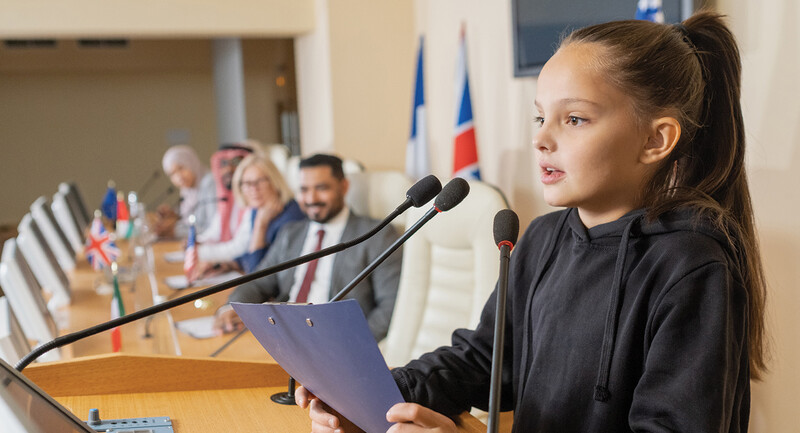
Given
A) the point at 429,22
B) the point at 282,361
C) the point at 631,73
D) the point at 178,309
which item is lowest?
the point at 178,309

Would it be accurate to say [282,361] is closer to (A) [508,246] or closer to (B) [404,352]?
(A) [508,246]

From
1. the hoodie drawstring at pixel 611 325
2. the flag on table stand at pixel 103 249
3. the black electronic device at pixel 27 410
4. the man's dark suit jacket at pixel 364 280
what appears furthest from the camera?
the flag on table stand at pixel 103 249

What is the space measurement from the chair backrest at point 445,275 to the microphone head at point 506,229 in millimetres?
1331

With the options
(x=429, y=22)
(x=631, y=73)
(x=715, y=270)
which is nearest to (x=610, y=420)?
(x=715, y=270)

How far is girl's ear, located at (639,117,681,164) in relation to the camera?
1.13 m

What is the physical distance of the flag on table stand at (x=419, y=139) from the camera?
4.39 m

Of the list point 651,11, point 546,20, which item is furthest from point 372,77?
point 651,11

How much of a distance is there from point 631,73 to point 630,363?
0.41 m

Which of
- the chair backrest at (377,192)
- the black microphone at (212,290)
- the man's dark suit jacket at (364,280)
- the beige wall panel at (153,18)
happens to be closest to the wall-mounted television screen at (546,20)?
the chair backrest at (377,192)

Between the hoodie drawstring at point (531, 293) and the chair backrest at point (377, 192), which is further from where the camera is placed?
the chair backrest at point (377, 192)

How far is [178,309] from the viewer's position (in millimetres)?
2904

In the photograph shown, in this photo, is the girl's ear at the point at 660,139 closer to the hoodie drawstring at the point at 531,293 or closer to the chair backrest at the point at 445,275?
the hoodie drawstring at the point at 531,293

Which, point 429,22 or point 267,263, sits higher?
point 429,22

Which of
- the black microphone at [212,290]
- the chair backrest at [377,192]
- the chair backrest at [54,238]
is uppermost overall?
the black microphone at [212,290]
